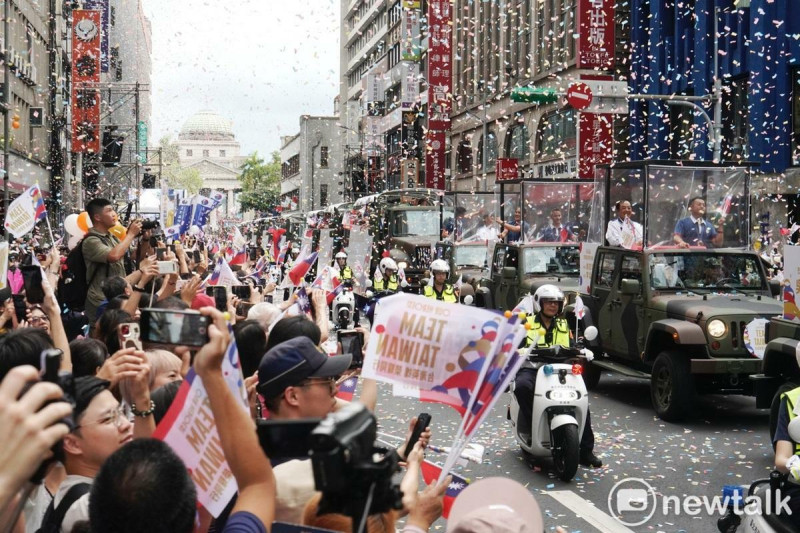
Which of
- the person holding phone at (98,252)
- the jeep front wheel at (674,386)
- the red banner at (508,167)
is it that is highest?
the red banner at (508,167)

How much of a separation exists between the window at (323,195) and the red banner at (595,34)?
79039 millimetres

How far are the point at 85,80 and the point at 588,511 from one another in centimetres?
4665

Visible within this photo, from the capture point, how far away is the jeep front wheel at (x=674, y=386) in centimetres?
1166

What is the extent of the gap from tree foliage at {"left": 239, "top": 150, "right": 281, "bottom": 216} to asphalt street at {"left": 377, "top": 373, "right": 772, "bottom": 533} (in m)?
141

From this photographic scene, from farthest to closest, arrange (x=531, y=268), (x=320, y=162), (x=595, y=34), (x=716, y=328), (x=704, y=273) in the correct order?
(x=320, y=162) < (x=595, y=34) < (x=531, y=268) < (x=704, y=273) < (x=716, y=328)

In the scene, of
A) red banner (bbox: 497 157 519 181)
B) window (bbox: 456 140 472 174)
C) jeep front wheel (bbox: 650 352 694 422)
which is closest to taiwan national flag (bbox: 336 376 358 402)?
jeep front wheel (bbox: 650 352 694 422)

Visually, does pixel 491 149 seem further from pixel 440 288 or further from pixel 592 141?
pixel 440 288

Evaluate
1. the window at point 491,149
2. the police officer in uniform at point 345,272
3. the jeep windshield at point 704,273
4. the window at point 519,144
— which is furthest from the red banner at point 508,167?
the jeep windshield at point 704,273

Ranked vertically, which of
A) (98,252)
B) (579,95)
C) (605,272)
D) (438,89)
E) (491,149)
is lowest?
(605,272)

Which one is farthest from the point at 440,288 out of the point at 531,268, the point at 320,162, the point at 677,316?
the point at 320,162

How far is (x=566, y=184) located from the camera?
1986 centimetres

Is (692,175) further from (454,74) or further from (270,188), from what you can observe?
(270,188)

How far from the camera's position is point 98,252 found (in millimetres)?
8750

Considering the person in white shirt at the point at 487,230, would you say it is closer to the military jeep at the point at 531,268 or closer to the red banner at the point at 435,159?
the military jeep at the point at 531,268
